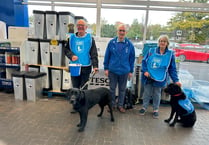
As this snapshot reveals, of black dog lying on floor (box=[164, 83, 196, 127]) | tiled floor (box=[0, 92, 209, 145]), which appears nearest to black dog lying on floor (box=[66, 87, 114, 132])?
tiled floor (box=[0, 92, 209, 145])

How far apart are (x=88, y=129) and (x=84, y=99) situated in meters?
0.52

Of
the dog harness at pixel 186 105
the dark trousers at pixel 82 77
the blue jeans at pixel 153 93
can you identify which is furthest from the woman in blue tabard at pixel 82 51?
the dog harness at pixel 186 105

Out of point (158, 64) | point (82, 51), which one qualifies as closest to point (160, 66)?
point (158, 64)

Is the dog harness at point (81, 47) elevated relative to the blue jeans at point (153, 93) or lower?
elevated

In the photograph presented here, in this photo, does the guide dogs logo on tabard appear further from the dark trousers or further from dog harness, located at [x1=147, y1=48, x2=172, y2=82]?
dog harness, located at [x1=147, y1=48, x2=172, y2=82]

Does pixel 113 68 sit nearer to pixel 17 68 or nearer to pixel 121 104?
pixel 121 104

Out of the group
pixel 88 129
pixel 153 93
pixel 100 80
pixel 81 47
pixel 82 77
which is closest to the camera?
pixel 88 129

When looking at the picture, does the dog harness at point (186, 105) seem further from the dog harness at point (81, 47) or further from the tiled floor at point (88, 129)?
the dog harness at point (81, 47)

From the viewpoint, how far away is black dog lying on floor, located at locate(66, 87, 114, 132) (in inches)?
86.7

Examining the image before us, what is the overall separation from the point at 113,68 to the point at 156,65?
73 cm

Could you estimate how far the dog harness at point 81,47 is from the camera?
8.88 feet

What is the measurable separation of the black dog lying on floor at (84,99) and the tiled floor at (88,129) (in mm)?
225

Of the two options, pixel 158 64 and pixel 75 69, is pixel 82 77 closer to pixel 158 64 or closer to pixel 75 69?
pixel 75 69

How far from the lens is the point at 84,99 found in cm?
234
